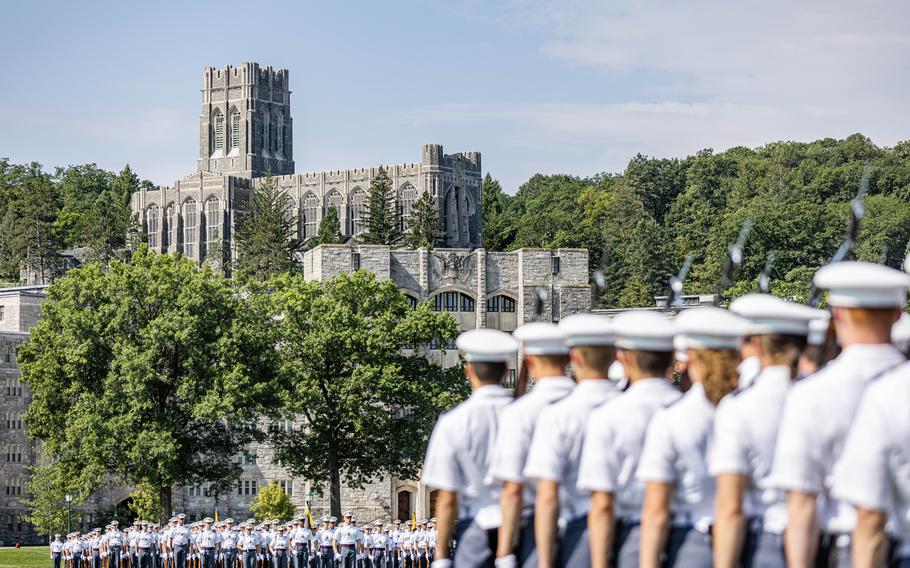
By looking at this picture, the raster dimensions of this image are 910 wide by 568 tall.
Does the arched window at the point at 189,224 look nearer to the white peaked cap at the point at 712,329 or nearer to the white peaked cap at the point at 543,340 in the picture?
the white peaked cap at the point at 543,340

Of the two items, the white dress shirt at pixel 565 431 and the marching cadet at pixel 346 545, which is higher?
the white dress shirt at pixel 565 431

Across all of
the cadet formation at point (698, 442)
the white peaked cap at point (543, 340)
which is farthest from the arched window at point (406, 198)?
the white peaked cap at point (543, 340)

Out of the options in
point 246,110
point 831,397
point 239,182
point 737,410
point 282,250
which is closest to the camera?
point 831,397

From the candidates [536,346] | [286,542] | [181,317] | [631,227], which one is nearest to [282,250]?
[631,227]

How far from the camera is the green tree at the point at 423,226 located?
12512 cm

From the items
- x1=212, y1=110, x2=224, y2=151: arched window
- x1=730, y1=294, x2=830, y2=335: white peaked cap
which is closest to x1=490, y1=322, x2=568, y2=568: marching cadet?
x1=730, y1=294, x2=830, y2=335: white peaked cap

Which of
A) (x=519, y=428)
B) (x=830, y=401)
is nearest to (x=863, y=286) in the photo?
(x=830, y=401)

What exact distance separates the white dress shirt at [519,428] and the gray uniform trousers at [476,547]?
Answer: 0.57 m

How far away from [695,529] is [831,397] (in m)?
1.59

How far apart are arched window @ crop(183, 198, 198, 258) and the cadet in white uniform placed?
6162 inches

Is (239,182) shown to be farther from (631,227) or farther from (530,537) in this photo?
(530,537)

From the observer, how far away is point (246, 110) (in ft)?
619

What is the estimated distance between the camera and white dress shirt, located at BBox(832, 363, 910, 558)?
22.2ft

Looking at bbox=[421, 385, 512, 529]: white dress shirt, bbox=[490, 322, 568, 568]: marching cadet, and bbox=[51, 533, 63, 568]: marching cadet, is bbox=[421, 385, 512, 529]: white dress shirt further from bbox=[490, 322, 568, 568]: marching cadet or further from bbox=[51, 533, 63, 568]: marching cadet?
bbox=[51, 533, 63, 568]: marching cadet
